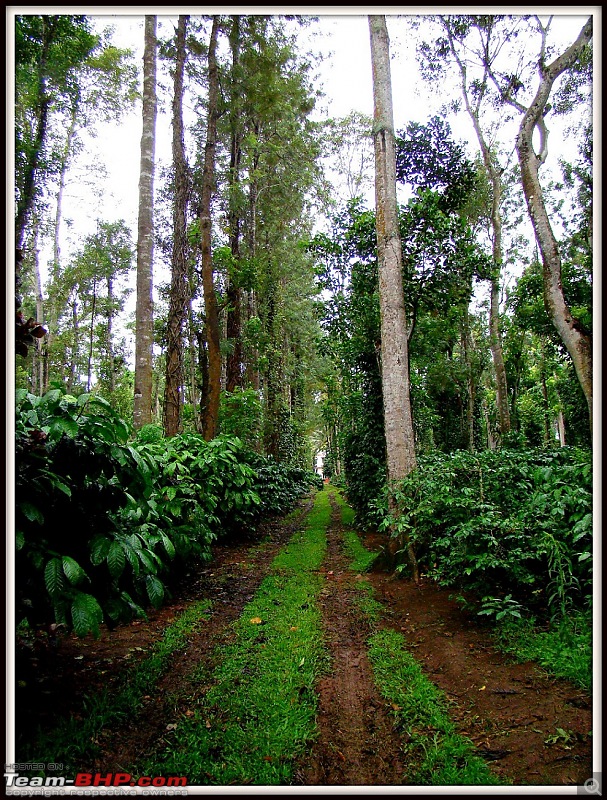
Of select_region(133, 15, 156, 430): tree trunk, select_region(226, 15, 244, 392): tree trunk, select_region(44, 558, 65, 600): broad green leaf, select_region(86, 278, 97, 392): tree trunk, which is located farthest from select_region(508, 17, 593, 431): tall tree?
select_region(86, 278, 97, 392): tree trunk

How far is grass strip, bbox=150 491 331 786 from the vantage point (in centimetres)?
177

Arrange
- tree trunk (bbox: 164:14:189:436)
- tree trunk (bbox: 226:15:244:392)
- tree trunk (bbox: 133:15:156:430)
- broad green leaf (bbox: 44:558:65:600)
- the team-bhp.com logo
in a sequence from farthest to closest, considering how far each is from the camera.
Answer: tree trunk (bbox: 226:15:244:392), tree trunk (bbox: 164:14:189:436), tree trunk (bbox: 133:15:156:430), broad green leaf (bbox: 44:558:65:600), the team-bhp.com logo

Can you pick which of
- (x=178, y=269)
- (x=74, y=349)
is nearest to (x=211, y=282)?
(x=178, y=269)

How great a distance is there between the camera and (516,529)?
3145 mm

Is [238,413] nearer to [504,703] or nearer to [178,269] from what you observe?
[178,269]

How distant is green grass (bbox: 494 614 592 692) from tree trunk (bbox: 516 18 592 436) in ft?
8.75

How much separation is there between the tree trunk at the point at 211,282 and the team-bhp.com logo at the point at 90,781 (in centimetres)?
665

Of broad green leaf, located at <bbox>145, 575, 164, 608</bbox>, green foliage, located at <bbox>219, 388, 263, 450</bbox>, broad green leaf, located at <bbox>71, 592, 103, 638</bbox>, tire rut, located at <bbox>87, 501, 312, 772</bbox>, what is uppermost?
green foliage, located at <bbox>219, 388, 263, 450</bbox>

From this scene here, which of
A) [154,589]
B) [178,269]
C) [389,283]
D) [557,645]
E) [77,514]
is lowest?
[557,645]

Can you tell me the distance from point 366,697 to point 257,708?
2.11 feet

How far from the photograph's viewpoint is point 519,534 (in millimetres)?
3148

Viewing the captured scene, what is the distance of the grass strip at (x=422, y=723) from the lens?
1.76 metres

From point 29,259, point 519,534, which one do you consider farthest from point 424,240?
point 29,259

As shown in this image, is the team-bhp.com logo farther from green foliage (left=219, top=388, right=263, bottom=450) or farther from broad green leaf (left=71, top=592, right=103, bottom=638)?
green foliage (left=219, top=388, right=263, bottom=450)
